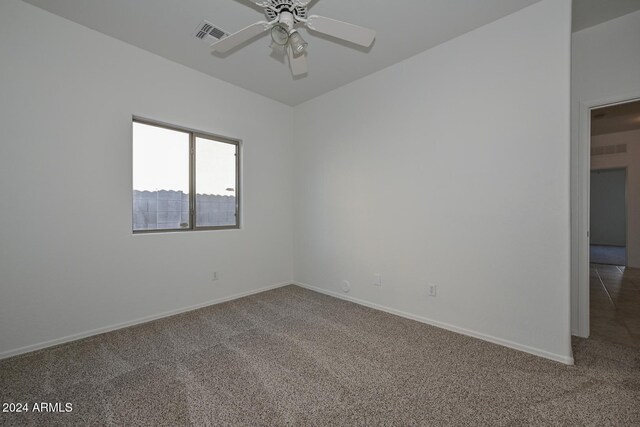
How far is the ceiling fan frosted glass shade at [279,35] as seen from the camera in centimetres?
195

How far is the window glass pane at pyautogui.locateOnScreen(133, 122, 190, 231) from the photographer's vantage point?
117 inches

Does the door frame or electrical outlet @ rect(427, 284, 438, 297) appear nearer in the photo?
the door frame

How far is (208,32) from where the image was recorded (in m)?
2.57

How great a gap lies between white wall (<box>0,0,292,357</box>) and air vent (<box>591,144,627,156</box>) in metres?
8.01

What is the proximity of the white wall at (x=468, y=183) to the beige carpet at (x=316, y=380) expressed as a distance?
0.43m

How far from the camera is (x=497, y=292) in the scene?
2.43 meters

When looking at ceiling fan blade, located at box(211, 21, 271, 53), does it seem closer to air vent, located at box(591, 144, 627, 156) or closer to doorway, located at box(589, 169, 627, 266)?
air vent, located at box(591, 144, 627, 156)

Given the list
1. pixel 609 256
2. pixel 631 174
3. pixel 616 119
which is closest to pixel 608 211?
pixel 609 256

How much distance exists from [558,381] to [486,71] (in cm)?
258

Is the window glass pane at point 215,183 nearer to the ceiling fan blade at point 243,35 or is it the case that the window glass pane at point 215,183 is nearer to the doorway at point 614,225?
the ceiling fan blade at point 243,35

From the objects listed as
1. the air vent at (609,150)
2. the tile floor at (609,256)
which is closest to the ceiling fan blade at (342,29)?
the air vent at (609,150)

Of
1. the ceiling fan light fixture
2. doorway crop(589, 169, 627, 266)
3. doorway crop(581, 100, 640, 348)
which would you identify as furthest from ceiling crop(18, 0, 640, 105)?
doorway crop(589, 169, 627, 266)

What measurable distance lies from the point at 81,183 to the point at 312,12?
266cm

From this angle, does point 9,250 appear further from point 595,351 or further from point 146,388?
point 595,351
